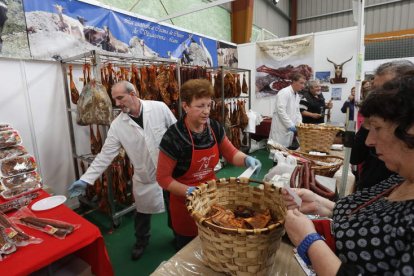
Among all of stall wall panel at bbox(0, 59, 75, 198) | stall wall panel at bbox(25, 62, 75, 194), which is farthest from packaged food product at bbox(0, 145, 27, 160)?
stall wall panel at bbox(25, 62, 75, 194)

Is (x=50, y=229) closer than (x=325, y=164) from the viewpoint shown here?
Yes

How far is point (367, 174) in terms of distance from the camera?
152 cm

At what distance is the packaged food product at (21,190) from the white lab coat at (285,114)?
129 inches

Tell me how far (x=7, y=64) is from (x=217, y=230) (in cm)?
314

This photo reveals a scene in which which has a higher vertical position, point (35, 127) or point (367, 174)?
point (35, 127)

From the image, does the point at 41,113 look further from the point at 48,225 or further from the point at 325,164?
the point at 325,164

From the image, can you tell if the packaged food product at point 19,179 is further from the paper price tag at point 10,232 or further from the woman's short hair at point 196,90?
the woman's short hair at point 196,90

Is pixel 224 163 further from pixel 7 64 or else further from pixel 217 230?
pixel 217 230

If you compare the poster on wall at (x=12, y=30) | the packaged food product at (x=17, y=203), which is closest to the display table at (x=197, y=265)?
the packaged food product at (x=17, y=203)

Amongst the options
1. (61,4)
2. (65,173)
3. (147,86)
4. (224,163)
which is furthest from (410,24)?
(65,173)

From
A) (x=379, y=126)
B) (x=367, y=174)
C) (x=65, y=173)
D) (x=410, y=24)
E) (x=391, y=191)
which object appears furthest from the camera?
(x=410, y=24)

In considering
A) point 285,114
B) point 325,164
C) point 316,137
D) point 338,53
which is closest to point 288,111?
point 285,114

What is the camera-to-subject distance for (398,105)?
2.17 feet

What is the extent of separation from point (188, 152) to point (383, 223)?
1.09m
